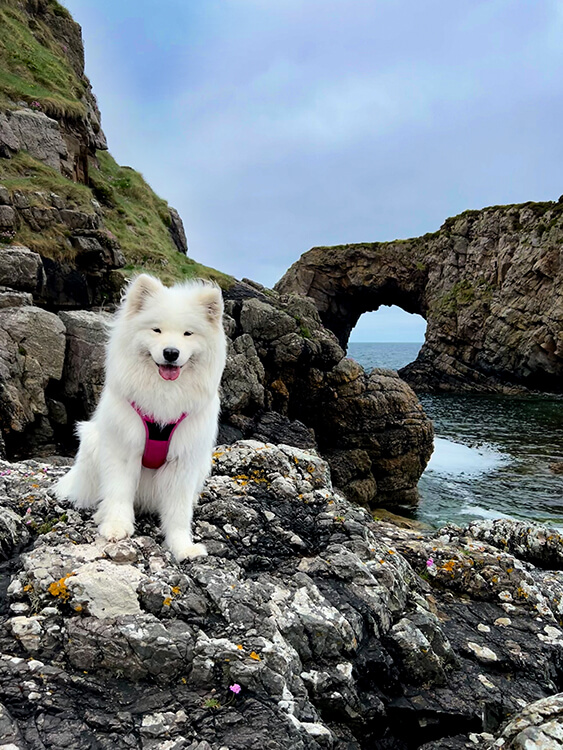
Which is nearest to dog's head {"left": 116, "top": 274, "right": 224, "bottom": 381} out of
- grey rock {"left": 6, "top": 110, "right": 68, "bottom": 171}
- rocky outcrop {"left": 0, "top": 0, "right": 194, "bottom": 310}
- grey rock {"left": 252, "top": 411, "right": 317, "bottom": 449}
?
rocky outcrop {"left": 0, "top": 0, "right": 194, "bottom": 310}

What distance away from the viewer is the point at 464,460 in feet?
90.2

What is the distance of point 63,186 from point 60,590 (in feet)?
68.3

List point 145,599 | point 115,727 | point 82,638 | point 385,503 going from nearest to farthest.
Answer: point 115,727 < point 82,638 < point 145,599 < point 385,503

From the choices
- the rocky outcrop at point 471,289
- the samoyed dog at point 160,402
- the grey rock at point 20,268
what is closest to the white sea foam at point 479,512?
the samoyed dog at point 160,402

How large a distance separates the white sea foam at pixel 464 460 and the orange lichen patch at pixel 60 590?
81.4 feet

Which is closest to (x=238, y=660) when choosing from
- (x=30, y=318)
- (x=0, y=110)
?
(x=30, y=318)

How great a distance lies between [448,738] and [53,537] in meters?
3.42

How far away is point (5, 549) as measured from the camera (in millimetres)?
3562

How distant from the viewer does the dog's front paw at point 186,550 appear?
3650 mm

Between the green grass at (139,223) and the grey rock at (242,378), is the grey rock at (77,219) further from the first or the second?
the grey rock at (242,378)

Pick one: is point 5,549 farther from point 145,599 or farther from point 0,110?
point 0,110

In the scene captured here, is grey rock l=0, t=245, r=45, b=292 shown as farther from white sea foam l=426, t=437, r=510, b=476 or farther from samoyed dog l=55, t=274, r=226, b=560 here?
white sea foam l=426, t=437, r=510, b=476

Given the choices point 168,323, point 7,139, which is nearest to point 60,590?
point 168,323

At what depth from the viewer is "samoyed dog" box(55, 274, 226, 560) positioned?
3.71m
